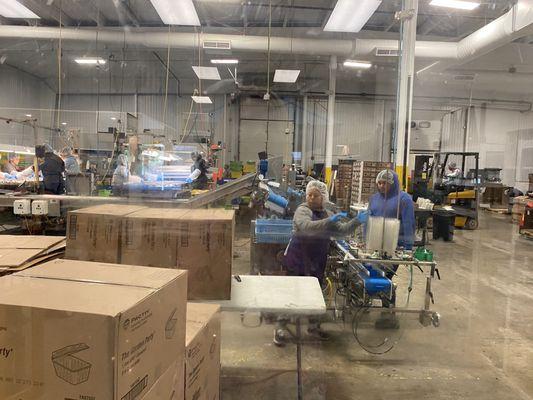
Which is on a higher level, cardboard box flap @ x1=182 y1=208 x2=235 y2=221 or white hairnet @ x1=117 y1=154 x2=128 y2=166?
white hairnet @ x1=117 y1=154 x2=128 y2=166

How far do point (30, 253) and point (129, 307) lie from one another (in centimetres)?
84

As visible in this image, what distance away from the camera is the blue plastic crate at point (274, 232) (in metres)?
2.90

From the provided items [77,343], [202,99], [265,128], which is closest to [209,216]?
[77,343]

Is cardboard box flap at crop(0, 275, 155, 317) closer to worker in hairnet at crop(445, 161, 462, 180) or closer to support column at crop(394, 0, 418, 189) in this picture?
support column at crop(394, 0, 418, 189)

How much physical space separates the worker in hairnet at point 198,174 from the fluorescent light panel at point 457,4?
3.25 meters

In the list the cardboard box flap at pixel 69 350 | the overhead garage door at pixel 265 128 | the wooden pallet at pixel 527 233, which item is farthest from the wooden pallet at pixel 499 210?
the cardboard box flap at pixel 69 350

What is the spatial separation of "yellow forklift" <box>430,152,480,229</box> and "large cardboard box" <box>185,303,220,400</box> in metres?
6.61

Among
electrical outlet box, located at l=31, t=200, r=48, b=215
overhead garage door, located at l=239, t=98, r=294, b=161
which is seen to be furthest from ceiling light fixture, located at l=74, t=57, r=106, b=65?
electrical outlet box, located at l=31, t=200, r=48, b=215

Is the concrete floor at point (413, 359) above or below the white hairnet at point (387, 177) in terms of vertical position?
below

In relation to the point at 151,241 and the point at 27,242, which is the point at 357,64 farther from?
the point at 27,242

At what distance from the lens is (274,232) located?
2934 mm

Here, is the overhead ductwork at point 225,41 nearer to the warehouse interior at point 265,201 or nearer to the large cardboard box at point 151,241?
the warehouse interior at point 265,201

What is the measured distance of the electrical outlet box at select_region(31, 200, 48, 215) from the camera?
6.78ft

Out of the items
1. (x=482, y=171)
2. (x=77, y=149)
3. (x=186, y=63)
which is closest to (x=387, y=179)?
(x=186, y=63)
